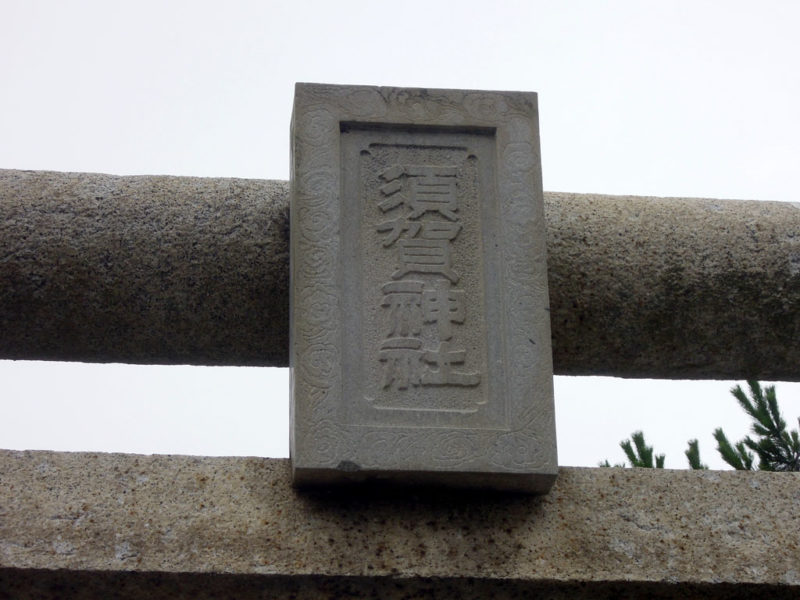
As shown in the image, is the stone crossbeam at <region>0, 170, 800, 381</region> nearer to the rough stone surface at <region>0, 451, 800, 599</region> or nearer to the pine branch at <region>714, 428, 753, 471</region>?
the rough stone surface at <region>0, 451, 800, 599</region>

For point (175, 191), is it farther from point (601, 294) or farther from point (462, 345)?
point (601, 294)

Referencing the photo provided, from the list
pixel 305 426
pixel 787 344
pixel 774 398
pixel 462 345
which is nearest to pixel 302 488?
pixel 305 426

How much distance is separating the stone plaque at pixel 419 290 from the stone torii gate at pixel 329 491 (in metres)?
0.15

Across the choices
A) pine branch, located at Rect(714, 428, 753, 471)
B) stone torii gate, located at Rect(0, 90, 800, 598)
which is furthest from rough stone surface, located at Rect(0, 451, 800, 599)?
pine branch, located at Rect(714, 428, 753, 471)

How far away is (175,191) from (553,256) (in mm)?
966

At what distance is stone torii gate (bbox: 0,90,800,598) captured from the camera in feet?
10.4

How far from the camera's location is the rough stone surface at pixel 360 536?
3.13 metres

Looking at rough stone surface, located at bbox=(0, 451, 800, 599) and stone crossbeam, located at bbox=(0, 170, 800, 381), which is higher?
stone crossbeam, located at bbox=(0, 170, 800, 381)

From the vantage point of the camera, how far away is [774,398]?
6223mm

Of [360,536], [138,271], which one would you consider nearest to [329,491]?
[360,536]

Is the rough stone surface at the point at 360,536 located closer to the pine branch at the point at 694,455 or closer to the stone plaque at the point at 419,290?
the stone plaque at the point at 419,290

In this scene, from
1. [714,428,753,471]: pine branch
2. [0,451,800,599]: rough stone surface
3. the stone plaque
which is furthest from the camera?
[714,428,753,471]: pine branch

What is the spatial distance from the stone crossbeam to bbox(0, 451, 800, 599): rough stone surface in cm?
38

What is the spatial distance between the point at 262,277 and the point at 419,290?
42 cm
